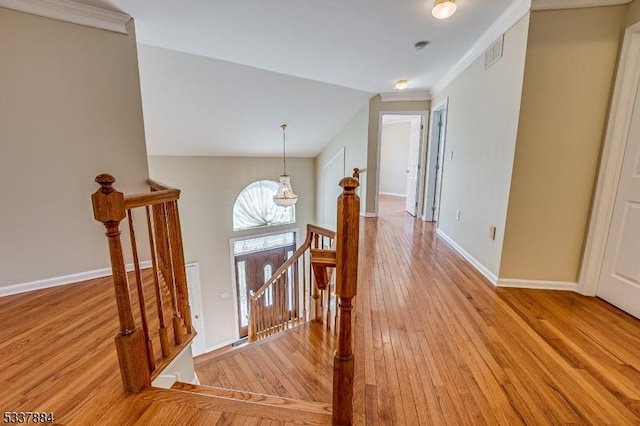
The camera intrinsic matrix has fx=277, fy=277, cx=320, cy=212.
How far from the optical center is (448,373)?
1456mm

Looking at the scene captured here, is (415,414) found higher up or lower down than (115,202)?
lower down

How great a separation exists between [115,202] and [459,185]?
11.1 feet

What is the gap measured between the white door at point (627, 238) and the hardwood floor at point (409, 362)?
0.43 feet

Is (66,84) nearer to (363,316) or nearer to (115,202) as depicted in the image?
(115,202)

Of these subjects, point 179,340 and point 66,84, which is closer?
point 179,340

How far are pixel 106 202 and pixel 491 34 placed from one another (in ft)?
10.7

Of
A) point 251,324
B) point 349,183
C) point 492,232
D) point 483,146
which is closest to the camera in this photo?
point 349,183

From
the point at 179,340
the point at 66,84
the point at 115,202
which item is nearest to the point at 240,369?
the point at 179,340

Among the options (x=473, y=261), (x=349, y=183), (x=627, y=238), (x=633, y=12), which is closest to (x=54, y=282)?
(x=349, y=183)

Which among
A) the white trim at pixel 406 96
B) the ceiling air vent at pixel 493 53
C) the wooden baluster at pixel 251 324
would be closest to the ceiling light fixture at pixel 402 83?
the white trim at pixel 406 96

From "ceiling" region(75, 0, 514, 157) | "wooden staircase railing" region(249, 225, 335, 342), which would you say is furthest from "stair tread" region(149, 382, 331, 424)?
"ceiling" region(75, 0, 514, 157)

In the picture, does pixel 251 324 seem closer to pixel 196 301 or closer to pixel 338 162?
pixel 196 301

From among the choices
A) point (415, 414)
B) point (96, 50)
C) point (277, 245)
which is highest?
point (96, 50)

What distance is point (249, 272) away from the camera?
6582mm
